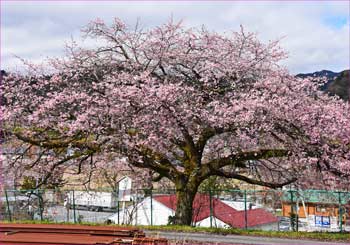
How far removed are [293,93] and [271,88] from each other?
67 cm

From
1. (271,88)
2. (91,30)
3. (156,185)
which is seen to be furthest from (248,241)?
(156,185)

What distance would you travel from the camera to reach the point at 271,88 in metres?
14.4

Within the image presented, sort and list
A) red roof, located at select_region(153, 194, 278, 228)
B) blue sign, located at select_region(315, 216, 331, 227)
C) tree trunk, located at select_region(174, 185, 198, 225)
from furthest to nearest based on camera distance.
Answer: blue sign, located at select_region(315, 216, 331, 227), red roof, located at select_region(153, 194, 278, 228), tree trunk, located at select_region(174, 185, 198, 225)

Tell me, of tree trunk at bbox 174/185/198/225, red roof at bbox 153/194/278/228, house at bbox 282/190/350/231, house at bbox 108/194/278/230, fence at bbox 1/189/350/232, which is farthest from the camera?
red roof at bbox 153/194/278/228

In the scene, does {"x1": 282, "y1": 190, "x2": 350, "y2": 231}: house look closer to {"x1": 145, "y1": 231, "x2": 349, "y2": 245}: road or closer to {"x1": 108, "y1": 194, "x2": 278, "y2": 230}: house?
{"x1": 108, "y1": 194, "x2": 278, "y2": 230}: house

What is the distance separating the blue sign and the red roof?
87.1 inches

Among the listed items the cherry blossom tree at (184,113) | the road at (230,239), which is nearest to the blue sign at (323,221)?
the cherry blossom tree at (184,113)

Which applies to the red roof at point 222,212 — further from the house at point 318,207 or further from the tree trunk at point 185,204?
the tree trunk at point 185,204

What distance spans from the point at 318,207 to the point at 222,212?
427 cm

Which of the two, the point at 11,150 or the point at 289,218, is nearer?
the point at 11,150

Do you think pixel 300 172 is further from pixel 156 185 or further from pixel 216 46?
pixel 156 185

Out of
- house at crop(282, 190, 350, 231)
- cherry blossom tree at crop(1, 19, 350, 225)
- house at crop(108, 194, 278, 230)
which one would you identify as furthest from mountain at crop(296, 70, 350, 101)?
house at crop(108, 194, 278, 230)

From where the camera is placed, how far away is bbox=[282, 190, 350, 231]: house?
58.3 ft

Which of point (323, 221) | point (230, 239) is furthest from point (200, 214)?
Result: point (230, 239)
